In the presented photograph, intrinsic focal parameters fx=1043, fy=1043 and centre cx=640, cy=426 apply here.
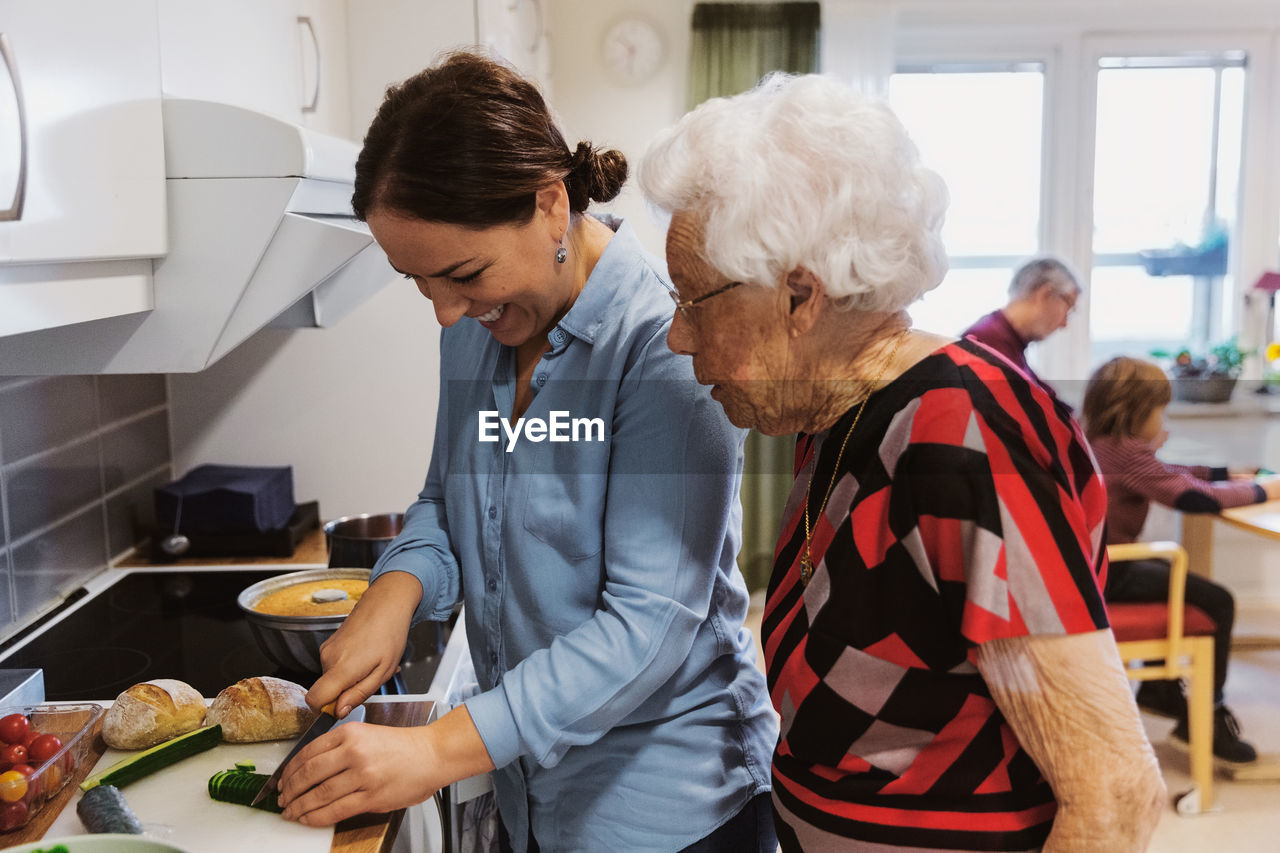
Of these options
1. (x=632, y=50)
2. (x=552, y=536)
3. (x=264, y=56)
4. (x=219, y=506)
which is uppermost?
(x=632, y=50)

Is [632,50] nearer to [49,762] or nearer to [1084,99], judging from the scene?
[1084,99]

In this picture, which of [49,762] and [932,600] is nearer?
[932,600]

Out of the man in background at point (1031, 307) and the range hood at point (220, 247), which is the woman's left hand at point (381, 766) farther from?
the man in background at point (1031, 307)

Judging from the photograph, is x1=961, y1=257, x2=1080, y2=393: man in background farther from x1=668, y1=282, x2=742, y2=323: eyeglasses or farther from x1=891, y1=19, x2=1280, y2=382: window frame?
x1=668, y1=282, x2=742, y2=323: eyeglasses

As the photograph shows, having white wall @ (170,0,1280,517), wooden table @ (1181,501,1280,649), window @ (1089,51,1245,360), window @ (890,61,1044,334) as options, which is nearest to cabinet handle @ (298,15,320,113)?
white wall @ (170,0,1280,517)

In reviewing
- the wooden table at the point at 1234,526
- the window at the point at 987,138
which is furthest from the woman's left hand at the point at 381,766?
the window at the point at 987,138

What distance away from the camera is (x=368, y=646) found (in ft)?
2.87

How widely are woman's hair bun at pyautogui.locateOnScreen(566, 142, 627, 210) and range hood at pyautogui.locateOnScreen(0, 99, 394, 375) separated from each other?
335mm

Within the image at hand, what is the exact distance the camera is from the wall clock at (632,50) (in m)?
Answer: 3.36

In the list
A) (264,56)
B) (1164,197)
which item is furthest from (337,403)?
(1164,197)

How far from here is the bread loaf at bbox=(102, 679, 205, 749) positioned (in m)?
0.89

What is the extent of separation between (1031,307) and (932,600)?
105 inches

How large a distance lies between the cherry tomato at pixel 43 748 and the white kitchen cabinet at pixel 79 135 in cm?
33

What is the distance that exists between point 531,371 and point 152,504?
3.60 ft
